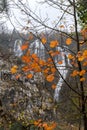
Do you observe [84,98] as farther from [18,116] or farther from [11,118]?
[18,116]

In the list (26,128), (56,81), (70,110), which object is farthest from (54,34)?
(26,128)

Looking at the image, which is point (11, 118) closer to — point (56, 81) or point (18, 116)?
point (18, 116)

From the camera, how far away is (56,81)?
7.05 metres

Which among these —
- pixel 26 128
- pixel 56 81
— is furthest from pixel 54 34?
pixel 26 128

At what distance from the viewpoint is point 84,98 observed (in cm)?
589

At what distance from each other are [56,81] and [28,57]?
5.13ft

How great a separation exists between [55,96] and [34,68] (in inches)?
74.3

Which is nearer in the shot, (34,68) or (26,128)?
(34,68)

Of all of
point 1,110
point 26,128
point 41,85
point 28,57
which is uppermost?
point 28,57

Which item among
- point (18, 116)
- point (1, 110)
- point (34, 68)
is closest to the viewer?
point (34, 68)

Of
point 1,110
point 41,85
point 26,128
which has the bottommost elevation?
point 26,128

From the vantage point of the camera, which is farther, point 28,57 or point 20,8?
point 20,8

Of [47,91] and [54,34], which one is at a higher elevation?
[54,34]

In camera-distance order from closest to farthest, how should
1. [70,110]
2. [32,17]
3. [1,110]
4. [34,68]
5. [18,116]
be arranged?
[34,68] → [32,17] → [1,110] → [70,110] → [18,116]
